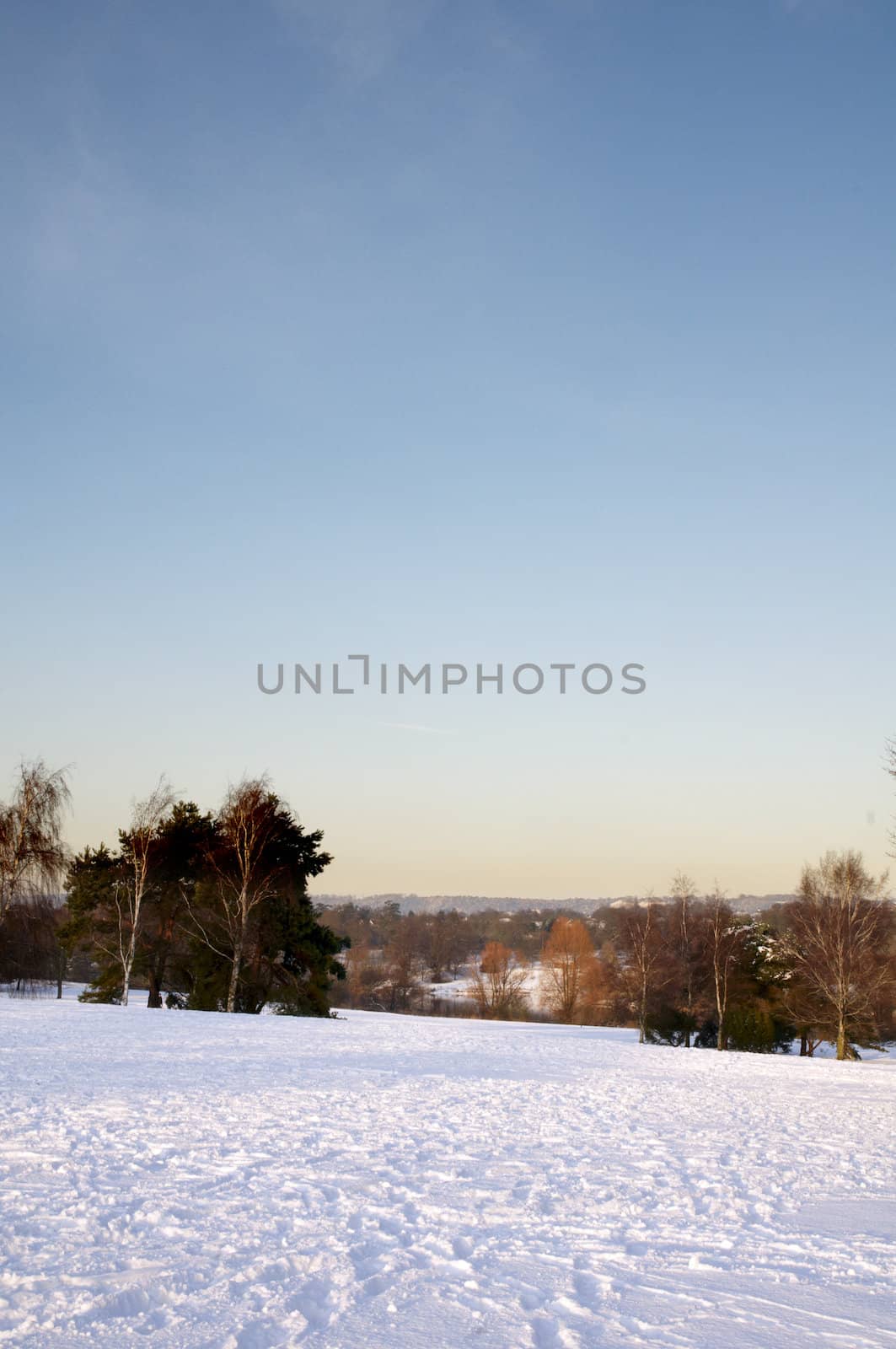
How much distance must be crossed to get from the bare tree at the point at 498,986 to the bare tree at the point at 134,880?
120 feet

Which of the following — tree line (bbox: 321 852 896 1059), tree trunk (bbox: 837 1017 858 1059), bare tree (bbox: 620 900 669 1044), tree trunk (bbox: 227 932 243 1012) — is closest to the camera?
tree trunk (bbox: 227 932 243 1012)

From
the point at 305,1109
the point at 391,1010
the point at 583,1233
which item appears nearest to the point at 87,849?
the point at 305,1109

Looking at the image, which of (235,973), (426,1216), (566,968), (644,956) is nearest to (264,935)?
(235,973)

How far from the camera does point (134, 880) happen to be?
3123cm

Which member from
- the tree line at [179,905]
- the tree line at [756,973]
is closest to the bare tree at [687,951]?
the tree line at [756,973]

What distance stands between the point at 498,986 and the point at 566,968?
245 inches

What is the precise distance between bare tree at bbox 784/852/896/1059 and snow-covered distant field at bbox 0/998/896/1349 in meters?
20.1

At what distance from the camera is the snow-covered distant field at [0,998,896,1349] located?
4020mm

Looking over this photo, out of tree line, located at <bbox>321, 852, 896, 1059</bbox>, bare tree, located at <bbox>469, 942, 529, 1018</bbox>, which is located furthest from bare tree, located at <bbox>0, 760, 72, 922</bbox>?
bare tree, located at <bbox>469, 942, 529, 1018</bbox>

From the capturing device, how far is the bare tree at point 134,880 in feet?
94.3

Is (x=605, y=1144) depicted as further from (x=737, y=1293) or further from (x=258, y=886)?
(x=258, y=886)

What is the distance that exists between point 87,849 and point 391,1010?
45.1m

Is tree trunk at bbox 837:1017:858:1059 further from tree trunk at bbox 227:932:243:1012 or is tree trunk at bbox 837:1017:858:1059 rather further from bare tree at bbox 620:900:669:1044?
tree trunk at bbox 227:932:243:1012

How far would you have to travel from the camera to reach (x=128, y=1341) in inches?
146
